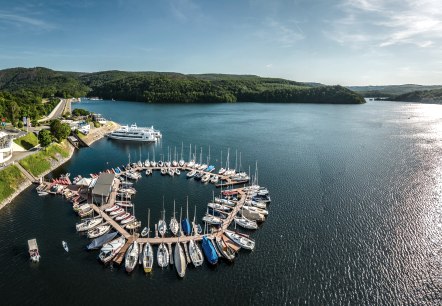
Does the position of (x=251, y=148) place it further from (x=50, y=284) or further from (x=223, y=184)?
(x=50, y=284)

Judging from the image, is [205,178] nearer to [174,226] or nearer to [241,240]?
[174,226]

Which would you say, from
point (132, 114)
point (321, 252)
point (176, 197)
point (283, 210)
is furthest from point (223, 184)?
point (132, 114)

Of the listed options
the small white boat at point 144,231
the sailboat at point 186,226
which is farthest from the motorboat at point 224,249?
the small white boat at point 144,231

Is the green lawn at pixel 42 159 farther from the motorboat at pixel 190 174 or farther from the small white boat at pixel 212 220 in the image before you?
the small white boat at pixel 212 220

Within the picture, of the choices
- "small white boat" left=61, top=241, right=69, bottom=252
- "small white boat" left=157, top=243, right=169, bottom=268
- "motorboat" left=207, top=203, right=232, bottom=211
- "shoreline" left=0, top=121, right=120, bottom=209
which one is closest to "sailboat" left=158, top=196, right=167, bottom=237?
"small white boat" left=157, top=243, right=169, bottom=268

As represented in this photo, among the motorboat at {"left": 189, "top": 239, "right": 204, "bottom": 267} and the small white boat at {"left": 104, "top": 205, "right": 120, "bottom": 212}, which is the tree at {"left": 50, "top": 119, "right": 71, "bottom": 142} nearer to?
the small white boat at {"left": 104, "top": 205, "right": 120, "bottom": 212}
